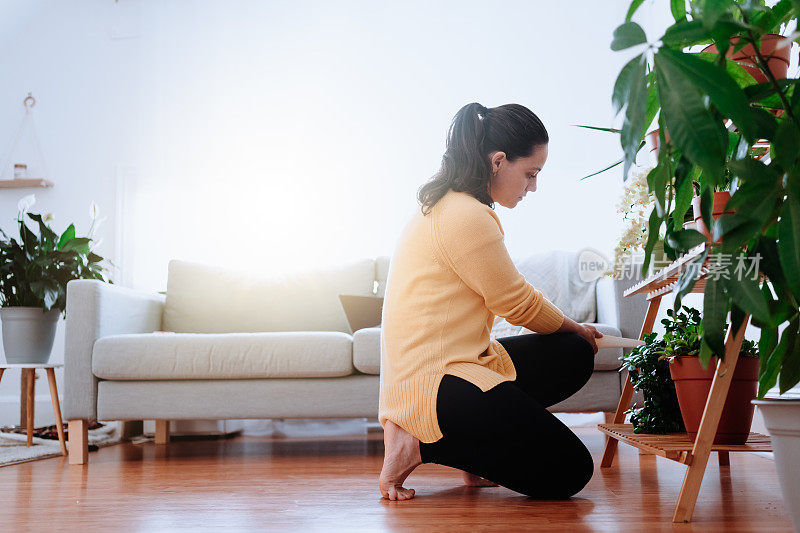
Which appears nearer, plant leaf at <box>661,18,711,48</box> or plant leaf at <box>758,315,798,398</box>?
plant leaf at <box>661,18,711,48</box>

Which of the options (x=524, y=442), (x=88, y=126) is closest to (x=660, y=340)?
(x=524, y=442)

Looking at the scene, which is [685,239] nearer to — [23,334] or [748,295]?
[748,295]

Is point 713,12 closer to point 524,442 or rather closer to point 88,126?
point 524,442

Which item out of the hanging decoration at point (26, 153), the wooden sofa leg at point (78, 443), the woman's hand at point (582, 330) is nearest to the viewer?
the woman's hand at point (582, 330)

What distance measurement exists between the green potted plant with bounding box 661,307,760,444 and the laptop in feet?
4.71

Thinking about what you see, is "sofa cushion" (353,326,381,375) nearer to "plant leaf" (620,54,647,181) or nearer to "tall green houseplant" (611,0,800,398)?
"tall green houseplant" (611,0,800,398)

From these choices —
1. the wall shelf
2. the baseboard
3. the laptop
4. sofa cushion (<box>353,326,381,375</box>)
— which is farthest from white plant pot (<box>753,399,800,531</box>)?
the wall shelf

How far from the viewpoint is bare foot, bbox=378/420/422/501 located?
1.50 m

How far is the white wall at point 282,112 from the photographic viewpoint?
4090 millimetres

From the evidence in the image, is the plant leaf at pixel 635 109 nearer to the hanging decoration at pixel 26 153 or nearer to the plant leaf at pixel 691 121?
the plant leaf at pixel 691 121

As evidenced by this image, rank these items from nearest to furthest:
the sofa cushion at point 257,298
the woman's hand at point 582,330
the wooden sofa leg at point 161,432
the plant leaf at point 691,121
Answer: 1. the plant leaf at point 691,121
2. the woman's hand at point 582,330
3. the wooden sofa leg at point 161,432
4. the sofa cushion at point 257,298

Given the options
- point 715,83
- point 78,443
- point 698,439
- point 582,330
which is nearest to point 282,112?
point 78,443

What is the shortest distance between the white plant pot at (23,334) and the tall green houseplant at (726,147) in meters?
2.58

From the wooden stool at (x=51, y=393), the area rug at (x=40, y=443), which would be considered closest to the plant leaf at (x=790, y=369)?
the area rug at (x=40, y=443)
